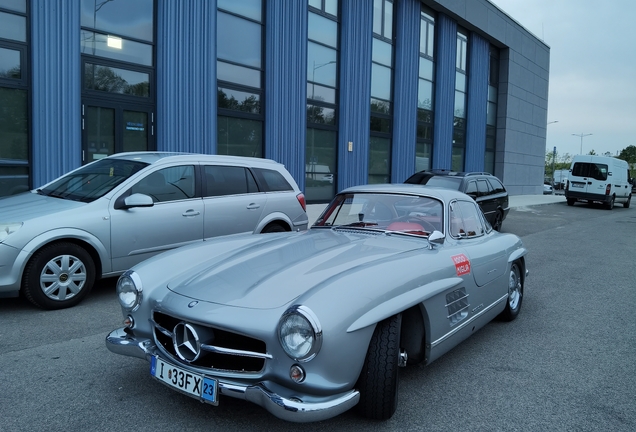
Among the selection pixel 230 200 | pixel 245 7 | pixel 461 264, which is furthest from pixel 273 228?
pixel 245 7

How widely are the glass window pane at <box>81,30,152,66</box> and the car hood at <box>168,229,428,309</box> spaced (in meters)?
8.37

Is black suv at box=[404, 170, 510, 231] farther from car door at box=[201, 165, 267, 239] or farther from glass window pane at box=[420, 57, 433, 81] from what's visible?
glass window pane at box=[420, 57, 433, 81]

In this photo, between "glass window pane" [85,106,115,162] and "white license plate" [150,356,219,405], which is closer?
"white license plate" [150,356,219,405]

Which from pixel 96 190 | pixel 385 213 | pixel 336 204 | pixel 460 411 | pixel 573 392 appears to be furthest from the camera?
pixel 96 190

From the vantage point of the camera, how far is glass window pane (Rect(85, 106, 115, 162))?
34.9 ft

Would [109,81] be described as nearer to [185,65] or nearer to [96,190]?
[185,65]

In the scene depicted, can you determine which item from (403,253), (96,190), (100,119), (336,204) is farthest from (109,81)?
(403,253)

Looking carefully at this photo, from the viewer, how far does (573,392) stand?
3512 mm

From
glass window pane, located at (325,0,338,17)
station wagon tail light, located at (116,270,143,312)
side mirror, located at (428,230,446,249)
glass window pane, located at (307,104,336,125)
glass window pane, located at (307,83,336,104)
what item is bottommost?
station wagon tail light, located at (116,270,143,312)

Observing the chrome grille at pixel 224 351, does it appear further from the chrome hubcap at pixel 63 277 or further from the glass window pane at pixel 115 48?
the glass window pane at pixel 115 48

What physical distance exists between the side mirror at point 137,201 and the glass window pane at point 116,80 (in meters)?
6.22

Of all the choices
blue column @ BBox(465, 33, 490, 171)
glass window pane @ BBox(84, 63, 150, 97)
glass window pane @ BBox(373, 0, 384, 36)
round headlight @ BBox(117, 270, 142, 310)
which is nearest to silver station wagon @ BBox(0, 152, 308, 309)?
round headlight @ BBox(117, 270, 142, 310)

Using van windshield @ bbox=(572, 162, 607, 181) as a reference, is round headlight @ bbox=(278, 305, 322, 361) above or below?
below

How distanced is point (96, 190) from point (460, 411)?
4.58 meters
